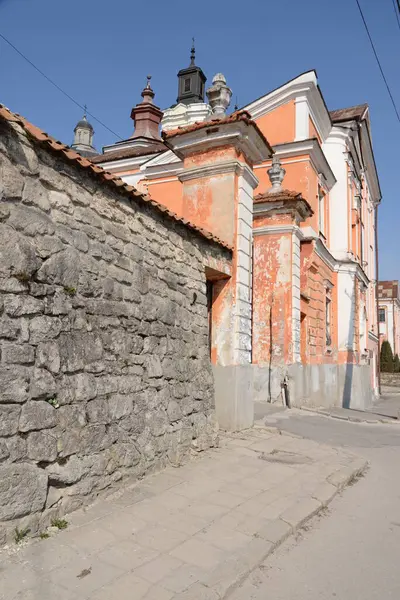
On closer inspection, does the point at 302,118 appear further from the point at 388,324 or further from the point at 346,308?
the point at 388,324

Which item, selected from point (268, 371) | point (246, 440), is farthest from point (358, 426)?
point (246, 440)

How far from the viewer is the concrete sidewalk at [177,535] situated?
272 cm

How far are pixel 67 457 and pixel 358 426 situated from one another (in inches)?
316

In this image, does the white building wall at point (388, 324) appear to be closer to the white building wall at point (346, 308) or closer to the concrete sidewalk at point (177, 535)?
the white building wall at point (346, 308)

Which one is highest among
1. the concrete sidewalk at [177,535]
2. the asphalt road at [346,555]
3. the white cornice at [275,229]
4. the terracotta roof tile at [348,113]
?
the terracotta roof tile at [348,113]

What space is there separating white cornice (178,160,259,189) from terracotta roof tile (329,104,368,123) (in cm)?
1212

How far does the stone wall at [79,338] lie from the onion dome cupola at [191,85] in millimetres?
31044

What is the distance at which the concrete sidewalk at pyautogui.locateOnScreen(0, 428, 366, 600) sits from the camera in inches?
107

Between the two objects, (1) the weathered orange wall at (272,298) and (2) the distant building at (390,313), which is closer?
(1) the weathered orange wall at (272,298)

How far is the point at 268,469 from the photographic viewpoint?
18.0ft

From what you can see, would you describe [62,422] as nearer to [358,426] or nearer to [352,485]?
[352,485]

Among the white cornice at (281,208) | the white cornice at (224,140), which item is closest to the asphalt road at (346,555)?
the white cornice at (224,140)

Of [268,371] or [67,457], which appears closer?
[67,457]

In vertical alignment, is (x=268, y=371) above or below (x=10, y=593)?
above
